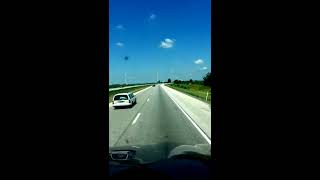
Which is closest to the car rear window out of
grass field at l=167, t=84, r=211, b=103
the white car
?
the white car

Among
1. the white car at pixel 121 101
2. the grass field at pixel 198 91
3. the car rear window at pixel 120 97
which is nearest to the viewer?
the white car at pixel 121 101

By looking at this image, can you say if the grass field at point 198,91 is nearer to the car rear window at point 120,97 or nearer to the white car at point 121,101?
the white car at point 121,101

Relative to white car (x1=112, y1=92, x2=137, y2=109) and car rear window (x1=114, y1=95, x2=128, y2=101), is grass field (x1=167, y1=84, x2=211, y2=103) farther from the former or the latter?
car rear window (x1=114, y1=95, x2=128, y2=101)

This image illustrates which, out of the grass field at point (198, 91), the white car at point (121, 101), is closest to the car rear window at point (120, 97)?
the white car at point (121, 101)

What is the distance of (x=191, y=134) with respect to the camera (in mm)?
11219

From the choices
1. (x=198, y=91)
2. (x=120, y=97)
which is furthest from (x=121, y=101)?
(x=198, y=91)

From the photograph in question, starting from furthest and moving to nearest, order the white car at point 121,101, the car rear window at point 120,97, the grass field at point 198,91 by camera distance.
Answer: the grass field at point 198,91 < the car rear window at point 120,97 < the white car at point 121,101

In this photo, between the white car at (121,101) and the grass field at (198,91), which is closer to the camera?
the white car at (121,101)

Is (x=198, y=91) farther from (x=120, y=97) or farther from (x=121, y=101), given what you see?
(x=121, y=101)

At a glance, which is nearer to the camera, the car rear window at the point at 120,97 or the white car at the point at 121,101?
the white car at the point at 121,101

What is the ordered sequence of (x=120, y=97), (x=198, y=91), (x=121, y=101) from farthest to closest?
(x=198, y=91)
(x=120, y=97)
(x=121, y=101)
